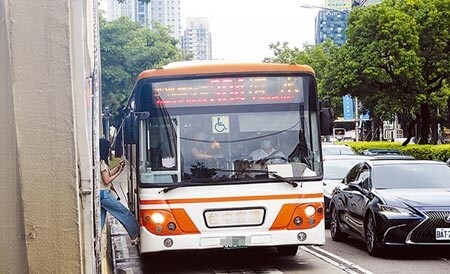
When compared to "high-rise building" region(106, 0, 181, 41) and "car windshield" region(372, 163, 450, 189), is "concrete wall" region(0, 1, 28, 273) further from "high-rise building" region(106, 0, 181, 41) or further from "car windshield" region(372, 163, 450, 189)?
"high-rise building" region(106, 0, 181, 41)

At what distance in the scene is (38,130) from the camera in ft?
12.6

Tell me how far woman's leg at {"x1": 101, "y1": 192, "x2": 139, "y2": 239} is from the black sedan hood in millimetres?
3716

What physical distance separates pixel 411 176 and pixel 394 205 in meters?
1.45

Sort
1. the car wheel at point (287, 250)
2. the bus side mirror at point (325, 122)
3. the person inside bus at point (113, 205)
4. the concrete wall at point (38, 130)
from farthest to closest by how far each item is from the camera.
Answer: the car wheel at point (287, 250) < the bus side mirror at point (325, 122) < the person inside bus at point (113, 205) < the concrete wall at point (38, 130)

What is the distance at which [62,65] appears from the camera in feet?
12.7

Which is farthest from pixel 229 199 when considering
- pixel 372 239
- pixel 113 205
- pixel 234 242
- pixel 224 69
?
pixel 372 239

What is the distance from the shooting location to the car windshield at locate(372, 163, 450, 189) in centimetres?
1215

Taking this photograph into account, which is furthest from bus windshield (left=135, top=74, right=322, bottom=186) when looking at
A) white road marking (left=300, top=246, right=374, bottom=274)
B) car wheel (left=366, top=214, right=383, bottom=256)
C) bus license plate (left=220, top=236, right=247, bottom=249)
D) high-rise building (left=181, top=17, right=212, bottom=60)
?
high-rise building (left=181, top=17, right=212, bottom=60)

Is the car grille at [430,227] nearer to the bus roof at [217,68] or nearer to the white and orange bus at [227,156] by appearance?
the white and orange bus at [227,156]

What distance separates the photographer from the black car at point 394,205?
10.8 meters

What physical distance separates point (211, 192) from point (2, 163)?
19.8ft

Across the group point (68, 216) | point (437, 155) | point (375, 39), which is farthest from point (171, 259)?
point (375, 39)

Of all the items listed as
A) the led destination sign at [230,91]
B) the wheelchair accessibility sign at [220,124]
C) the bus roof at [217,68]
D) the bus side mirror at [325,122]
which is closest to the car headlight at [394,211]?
the bus side mirror at [325,122]

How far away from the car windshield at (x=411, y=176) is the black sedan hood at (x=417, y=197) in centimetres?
28
